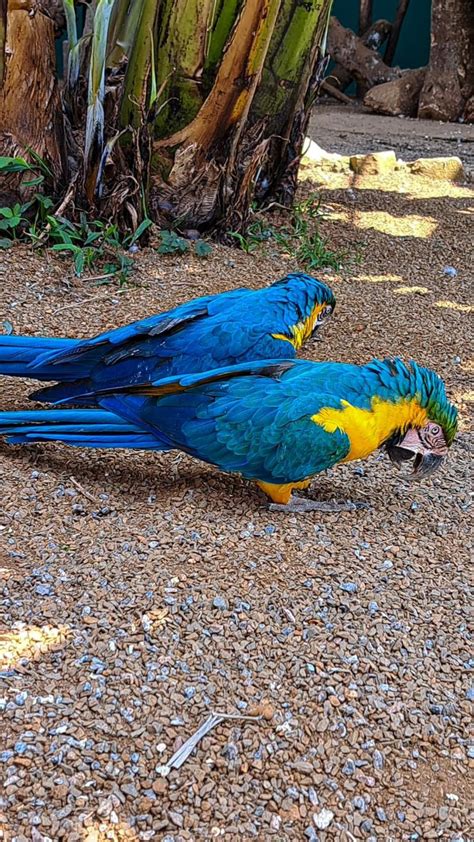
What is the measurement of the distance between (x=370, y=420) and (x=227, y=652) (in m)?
0.86

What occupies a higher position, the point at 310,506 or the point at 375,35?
the point at 375,35

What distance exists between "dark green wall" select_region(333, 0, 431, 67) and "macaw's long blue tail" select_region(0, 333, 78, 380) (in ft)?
37.1

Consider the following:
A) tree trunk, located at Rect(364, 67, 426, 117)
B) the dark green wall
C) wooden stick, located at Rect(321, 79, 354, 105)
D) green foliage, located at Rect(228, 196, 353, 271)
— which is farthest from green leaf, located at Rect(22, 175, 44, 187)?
the dark green wall

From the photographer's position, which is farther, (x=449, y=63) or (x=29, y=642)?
(x=449, y=63)

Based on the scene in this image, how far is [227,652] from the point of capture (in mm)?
1915

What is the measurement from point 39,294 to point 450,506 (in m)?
2.25

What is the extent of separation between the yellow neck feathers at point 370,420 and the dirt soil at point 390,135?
18.4ft

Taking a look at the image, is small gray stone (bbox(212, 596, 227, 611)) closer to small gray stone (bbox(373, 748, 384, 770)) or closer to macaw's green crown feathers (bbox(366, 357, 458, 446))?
small gray stone (bbox(373, 748, 384, 770))

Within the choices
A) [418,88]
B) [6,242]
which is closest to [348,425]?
[6,242]

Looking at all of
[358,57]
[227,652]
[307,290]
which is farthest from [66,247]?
[358,57]

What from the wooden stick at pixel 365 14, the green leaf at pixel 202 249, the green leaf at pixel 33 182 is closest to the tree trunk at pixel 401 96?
the wooden stick at pixel 365 14

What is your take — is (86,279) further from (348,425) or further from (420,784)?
(420,784)

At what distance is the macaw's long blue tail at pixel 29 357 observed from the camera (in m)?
2.76

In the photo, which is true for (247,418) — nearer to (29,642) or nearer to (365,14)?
(29,642)
